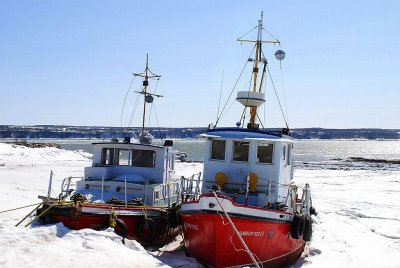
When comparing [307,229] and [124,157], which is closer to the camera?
[307,229]

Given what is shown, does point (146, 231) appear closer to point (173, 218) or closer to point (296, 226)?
point (173, 218)

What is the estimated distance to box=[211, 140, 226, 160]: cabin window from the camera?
52.6 ft

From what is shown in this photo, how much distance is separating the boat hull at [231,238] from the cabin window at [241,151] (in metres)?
2.59

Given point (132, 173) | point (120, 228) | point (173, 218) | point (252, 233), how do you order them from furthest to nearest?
point (132, 173), point (173, 218), point (120, 228), point (252, 233)

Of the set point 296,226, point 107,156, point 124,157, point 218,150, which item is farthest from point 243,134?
point 107,156

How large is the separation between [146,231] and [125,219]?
779 mm

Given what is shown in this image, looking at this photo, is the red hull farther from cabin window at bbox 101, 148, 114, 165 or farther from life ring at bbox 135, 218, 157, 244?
cabin window at bbox 101, 148, 114, 165

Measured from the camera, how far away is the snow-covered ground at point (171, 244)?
11.3 m

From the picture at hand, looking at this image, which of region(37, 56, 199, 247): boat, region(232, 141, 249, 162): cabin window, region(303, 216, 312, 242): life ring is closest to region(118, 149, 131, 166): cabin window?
region(37, 56, 199, 247): boat

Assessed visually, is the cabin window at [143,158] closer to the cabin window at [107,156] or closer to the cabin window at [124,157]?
the cabin window at [124,157]

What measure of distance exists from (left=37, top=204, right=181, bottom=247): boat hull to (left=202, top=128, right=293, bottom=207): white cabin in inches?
70.4

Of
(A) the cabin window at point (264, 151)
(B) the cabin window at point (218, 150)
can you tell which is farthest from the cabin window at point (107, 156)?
(A) the cabin window at point (264, 151)

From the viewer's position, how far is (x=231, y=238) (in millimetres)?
13008

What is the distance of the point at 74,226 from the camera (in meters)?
14.1
